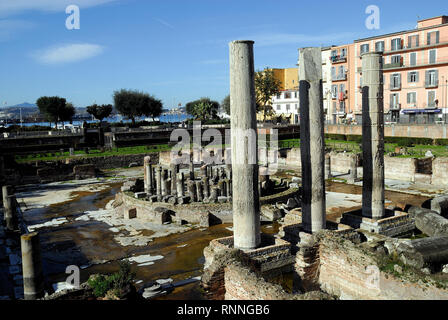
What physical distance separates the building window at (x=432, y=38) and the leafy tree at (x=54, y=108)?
57427 mm

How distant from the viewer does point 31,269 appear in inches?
427

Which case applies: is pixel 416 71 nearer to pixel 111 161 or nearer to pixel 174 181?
pixel 174 181

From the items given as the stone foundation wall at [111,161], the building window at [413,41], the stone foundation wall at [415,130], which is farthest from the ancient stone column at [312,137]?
the building window at [413,41]

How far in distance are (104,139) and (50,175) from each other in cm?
1695

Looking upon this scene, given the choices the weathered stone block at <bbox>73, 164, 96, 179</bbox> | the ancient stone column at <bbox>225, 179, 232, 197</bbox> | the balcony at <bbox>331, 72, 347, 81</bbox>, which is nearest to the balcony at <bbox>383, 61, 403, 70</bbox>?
the balcony at <bbox>331, 72, 347, 81</bbox>

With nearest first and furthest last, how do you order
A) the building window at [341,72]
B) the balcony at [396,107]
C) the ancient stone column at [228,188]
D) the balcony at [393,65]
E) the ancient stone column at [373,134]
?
the ancient stone column at [373,134], the ancient stone column at [228,188], the balcony at [393,65], the balcony at [396,107], the building window at [341,72]

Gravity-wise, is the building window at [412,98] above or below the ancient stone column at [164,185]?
above

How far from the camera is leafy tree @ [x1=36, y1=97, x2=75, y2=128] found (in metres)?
68.6

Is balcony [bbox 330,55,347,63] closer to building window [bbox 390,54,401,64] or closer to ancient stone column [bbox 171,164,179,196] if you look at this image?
building window [bbox 390,54,401,64]

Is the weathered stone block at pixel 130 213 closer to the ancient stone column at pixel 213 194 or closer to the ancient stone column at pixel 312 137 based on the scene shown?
the ancient stone column at pixel 213 194

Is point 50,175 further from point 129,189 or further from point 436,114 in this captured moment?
point 436,114

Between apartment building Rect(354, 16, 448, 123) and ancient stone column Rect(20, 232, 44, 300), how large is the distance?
36.6 metres

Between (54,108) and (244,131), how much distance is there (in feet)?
219

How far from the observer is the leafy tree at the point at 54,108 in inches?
2702
